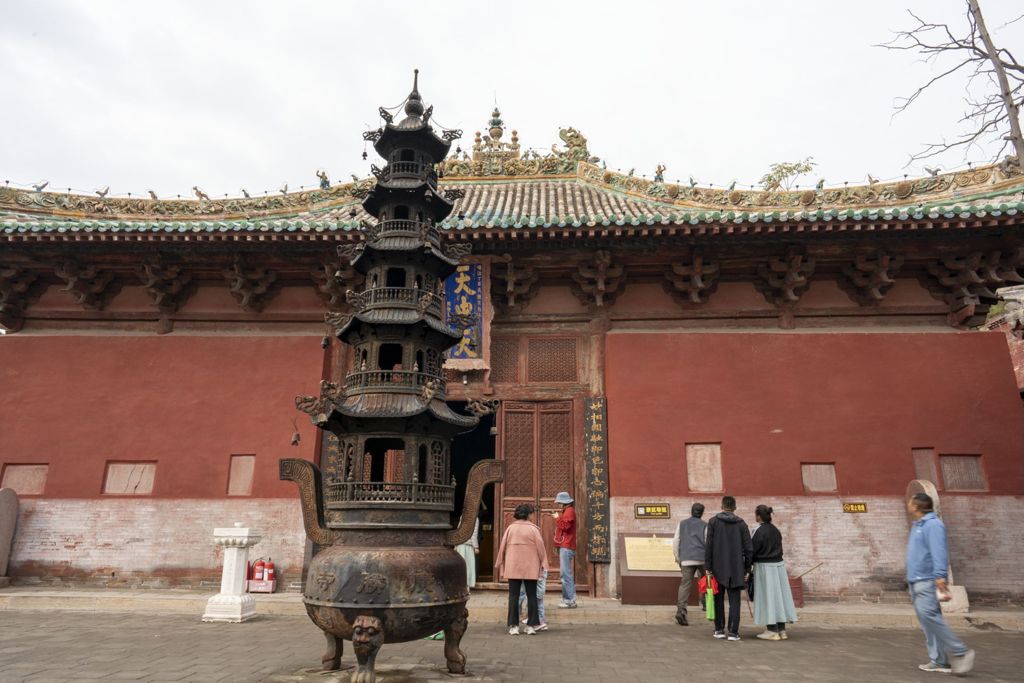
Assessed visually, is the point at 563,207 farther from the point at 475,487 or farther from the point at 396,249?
the point at 475,487

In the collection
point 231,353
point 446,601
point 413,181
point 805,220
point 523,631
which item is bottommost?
point 523,631

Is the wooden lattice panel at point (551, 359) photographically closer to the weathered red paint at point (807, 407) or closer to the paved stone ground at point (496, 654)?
the weathered red paint at point (807, 407)

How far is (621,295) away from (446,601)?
6.33m

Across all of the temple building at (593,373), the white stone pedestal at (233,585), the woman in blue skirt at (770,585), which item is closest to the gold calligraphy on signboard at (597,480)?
the temple building at (593,373)

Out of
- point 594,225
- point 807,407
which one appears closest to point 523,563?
point 594,225

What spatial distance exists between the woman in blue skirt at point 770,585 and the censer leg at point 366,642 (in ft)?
14.1

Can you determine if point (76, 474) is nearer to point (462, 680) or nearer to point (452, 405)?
point (452, 405)

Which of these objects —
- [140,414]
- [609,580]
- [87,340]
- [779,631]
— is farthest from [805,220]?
[87,340]

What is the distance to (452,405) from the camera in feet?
34.2

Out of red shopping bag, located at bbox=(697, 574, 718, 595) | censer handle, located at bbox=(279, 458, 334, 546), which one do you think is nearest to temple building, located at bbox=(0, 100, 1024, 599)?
red shopping bag, located at bbox=(697, 574, 718, 595)

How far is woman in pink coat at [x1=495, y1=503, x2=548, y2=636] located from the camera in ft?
21.9

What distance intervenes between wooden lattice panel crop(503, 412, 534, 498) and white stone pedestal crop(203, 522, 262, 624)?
→ 3.66m

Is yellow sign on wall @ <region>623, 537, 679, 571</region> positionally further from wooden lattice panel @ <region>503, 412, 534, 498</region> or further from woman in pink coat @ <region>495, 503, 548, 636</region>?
woman in pink coat @ <region>495, 503, 548, 636</region>

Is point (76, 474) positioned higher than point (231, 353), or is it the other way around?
point (231, 353)
